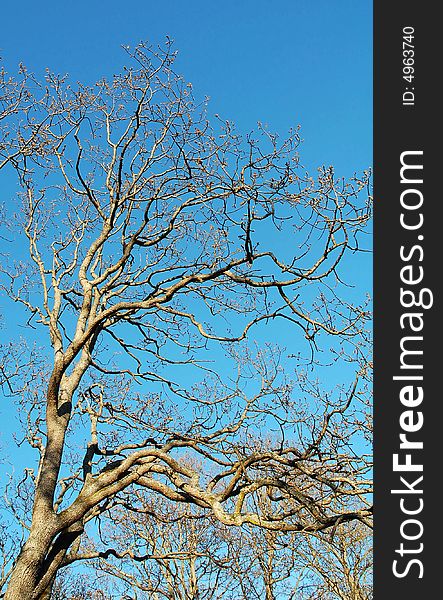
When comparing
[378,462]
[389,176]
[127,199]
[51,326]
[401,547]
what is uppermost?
[127,199]

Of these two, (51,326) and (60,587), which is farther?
(60,587)

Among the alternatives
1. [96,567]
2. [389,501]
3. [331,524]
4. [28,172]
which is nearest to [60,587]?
[96,567]

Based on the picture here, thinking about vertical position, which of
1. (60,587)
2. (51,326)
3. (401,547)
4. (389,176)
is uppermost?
(60,587)

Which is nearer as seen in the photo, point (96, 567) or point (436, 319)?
point (436, 319)

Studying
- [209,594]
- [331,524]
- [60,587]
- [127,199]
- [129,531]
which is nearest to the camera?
[331,524]

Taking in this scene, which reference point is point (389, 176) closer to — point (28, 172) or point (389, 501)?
point (389, 501)

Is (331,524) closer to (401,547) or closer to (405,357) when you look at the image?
Result: (401,547)

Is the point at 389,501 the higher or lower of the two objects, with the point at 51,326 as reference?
lower

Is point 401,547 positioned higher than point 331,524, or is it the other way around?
point 331,524

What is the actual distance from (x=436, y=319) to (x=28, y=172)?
6.31 metres

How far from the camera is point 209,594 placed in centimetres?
1783

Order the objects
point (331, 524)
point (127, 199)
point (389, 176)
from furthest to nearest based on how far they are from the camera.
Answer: point (127, 199) → point (331, 524) → point (389, 176)

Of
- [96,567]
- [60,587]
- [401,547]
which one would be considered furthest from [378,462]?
[60,587]

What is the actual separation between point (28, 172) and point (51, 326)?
213cm
